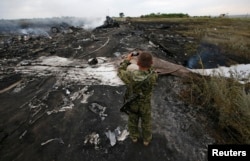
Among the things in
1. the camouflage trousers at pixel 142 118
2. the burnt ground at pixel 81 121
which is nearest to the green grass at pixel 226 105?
the burnt ground at pixel 81 121

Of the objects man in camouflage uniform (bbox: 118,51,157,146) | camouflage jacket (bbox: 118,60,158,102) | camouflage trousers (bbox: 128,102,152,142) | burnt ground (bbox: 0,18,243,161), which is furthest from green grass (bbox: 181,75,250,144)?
camouflage jacket (bbox: 118,60,158,102)

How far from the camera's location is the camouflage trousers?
3.58 m

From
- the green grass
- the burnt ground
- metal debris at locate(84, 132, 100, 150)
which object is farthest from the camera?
the green grass

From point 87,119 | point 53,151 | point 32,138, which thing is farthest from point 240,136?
point 32,138

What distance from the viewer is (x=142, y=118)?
12.0 ft

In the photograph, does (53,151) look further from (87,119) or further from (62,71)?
(62,71)

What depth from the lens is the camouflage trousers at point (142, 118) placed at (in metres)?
3.58

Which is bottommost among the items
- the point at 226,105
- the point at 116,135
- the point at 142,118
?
the point at 116,135

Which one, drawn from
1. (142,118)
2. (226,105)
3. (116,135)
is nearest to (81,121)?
(116,135)

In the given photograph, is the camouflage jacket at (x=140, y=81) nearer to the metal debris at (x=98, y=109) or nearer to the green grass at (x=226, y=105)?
the metal debris at (x=98, y=109)

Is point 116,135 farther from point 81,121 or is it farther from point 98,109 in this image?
point 98,109

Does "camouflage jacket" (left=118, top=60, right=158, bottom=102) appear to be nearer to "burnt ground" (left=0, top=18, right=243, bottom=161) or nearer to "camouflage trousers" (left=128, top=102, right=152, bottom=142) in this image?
"camouflage trousers" (left=128, top=102, right=152, bottom=142)

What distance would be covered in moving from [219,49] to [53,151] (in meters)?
11.3

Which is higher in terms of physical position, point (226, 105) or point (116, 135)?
point (226, 105)
